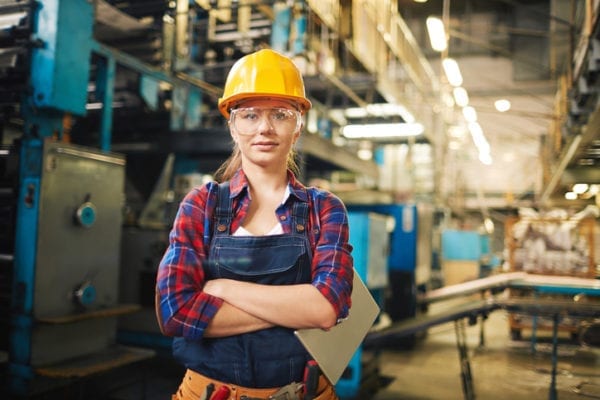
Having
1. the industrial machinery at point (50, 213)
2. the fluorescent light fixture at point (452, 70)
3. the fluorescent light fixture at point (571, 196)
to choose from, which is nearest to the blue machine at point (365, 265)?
the industrial machinery at point (50, 213)

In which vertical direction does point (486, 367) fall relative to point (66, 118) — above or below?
below

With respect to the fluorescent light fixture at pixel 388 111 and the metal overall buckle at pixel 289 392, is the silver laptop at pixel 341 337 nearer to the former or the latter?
the metal overall buckle at pixel 289 392

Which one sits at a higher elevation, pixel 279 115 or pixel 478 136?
pixel 478 136

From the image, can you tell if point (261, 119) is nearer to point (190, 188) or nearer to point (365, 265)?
point (365, 265)

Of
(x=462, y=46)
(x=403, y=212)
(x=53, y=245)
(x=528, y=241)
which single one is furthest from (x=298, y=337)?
(x=462, y=46)

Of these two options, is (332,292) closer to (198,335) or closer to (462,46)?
(198,335)

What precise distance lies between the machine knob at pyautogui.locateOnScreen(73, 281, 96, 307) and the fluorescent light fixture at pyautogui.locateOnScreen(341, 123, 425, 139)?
6702mm

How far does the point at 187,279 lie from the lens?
1603mm

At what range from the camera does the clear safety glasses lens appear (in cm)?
170

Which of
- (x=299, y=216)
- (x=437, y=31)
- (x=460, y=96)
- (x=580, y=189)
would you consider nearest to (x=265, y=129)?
(x=299, y=216)

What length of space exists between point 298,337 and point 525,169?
20.0 m

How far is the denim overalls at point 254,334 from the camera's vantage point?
1598mm

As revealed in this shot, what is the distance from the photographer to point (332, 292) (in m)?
1.62

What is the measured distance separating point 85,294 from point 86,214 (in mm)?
633
